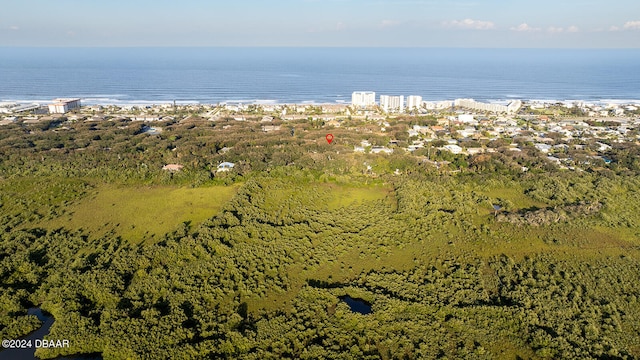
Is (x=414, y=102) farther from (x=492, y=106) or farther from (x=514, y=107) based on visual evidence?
(x=514, y=107)

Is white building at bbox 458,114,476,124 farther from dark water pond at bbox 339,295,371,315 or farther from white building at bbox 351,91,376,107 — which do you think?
dark water pond at bbox 339,295,371,315

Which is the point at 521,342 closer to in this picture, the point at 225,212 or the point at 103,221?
the point at 225,212

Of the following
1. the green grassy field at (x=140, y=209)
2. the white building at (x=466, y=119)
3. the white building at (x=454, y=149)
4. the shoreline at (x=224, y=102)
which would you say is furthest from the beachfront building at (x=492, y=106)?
the green grassy field at (x=140, y=209)

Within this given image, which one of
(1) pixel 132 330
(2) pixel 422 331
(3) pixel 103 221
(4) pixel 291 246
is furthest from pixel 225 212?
(2) pixel 422 331

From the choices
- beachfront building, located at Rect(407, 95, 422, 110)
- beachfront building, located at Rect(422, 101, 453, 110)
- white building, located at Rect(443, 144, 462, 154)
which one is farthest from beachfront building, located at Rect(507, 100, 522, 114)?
white building, located at Rect(443, 144, 462, 154)

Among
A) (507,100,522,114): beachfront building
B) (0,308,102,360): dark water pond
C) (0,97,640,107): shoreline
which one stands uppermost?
(0,97,640,107): shoreline

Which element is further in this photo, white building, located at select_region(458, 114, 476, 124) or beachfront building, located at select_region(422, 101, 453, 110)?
beachfront building, located at select_region(422, 101, 453, 110)

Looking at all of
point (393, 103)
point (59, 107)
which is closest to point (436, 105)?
point (393, 103)
